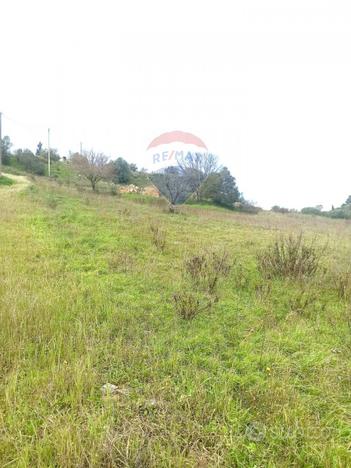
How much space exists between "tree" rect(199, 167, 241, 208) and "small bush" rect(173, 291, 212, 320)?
27.0 metres

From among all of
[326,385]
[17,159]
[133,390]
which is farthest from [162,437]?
[17,159]

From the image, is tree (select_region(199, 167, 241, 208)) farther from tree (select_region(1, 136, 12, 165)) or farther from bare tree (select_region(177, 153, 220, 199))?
tree (select_region(1, 136, 12, 165))

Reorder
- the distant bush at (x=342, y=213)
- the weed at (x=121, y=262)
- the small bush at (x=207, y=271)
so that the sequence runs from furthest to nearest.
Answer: the distant bush at (x=342, y=213), the weed at (x=121, y=262), the small bush at (x=207, y=271)

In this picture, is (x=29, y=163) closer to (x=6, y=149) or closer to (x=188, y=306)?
(x=6, y=149)

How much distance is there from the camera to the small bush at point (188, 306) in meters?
2.91

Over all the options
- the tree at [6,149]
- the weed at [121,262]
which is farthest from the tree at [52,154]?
the weed at [121,262]

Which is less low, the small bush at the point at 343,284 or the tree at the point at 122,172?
the tree at the point at 122,172

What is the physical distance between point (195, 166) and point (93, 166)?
11.1 m

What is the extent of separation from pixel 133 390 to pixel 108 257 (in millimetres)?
3300

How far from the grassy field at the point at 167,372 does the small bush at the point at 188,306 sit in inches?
2.7

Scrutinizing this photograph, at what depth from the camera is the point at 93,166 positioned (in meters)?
26.8

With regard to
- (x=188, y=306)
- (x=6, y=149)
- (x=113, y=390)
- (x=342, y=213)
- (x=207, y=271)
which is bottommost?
(x=113, y=390)

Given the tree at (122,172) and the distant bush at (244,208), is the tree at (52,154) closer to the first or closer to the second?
the tree at (122,172)

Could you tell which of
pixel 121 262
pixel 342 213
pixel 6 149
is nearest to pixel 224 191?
→ pixel 342 213
